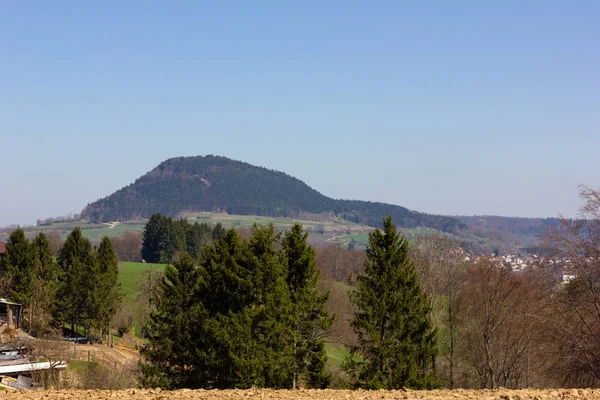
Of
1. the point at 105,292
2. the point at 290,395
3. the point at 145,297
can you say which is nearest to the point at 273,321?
the point at 290,395

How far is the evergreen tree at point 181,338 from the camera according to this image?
2647cm

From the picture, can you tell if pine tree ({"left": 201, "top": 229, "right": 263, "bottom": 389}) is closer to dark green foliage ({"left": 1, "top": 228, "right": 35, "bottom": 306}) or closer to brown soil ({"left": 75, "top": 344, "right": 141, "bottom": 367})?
brown soil ({"left": 75, "top": 344, "right": 141, "bottom": 367})

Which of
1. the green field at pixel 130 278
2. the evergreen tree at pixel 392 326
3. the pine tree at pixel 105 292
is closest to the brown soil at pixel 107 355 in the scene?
the pine tree at pixel 105 292

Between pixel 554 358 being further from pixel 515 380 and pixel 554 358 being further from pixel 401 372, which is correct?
pixel 401 372

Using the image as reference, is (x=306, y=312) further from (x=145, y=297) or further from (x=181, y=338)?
(x=145, y=297)

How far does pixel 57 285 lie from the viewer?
60562mm

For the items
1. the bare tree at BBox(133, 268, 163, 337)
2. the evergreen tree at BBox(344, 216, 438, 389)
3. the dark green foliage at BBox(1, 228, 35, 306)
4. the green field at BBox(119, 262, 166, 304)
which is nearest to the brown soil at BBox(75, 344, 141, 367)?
the dark green foliage at BBox(1, 228, 35, 306)

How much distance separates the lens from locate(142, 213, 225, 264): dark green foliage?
12594 cm

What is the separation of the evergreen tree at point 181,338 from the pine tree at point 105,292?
2858 centimetres

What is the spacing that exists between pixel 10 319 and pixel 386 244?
3765 cm

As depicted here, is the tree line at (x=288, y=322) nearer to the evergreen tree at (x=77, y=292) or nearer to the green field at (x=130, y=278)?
the evergreen tree at (x=77, y=292)

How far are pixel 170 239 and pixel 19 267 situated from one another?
67.0 meters

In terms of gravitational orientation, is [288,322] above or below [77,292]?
above

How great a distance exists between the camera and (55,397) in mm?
16656
